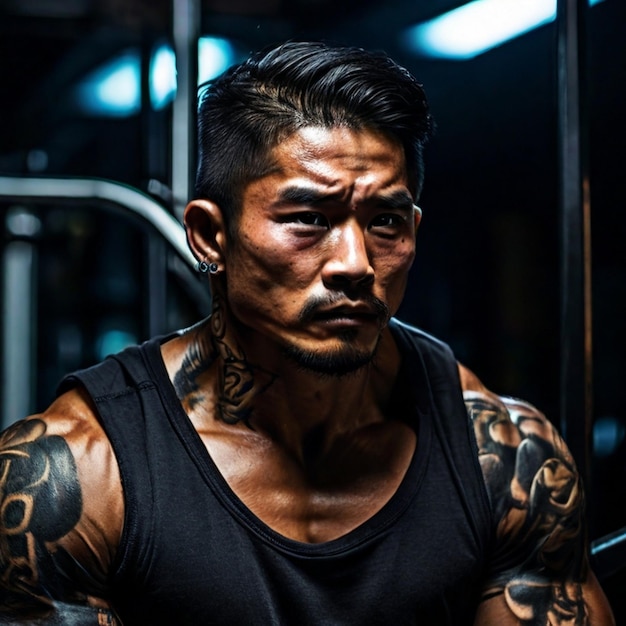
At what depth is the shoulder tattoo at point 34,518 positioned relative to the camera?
1.21 m

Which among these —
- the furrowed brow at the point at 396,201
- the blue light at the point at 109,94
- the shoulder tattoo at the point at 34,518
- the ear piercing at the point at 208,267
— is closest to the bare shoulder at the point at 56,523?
the shoulder tattoo at the point at 34,518

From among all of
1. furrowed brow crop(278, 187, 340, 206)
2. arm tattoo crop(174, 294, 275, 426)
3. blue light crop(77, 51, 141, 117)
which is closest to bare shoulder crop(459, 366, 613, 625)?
arm tattoo crop(174, 294, 275, 426)

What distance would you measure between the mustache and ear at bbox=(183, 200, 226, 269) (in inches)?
6.7

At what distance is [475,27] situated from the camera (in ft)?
8.27

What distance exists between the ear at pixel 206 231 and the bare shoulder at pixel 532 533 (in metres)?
0.48

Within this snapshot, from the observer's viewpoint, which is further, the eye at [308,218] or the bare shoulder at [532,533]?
the bare shoulder at [532,533]

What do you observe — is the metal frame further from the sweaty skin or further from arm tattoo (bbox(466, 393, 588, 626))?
arm tattoo (bbox(466, 393, 588, 626))

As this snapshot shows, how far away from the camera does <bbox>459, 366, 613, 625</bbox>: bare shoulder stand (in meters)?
1.45

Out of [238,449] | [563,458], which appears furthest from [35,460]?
[563,458]

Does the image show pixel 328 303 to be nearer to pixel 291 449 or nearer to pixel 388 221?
pixel 388 221

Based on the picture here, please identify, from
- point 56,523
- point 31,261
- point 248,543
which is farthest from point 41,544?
point 31,261

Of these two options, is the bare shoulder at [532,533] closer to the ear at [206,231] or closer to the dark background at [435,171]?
the ear at [206,231]

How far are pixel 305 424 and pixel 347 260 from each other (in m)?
0.31

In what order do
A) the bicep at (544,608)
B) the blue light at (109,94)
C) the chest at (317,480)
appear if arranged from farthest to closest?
the blue light at (109,94)
the bicep at (544,608)
the chest at (317,480)
